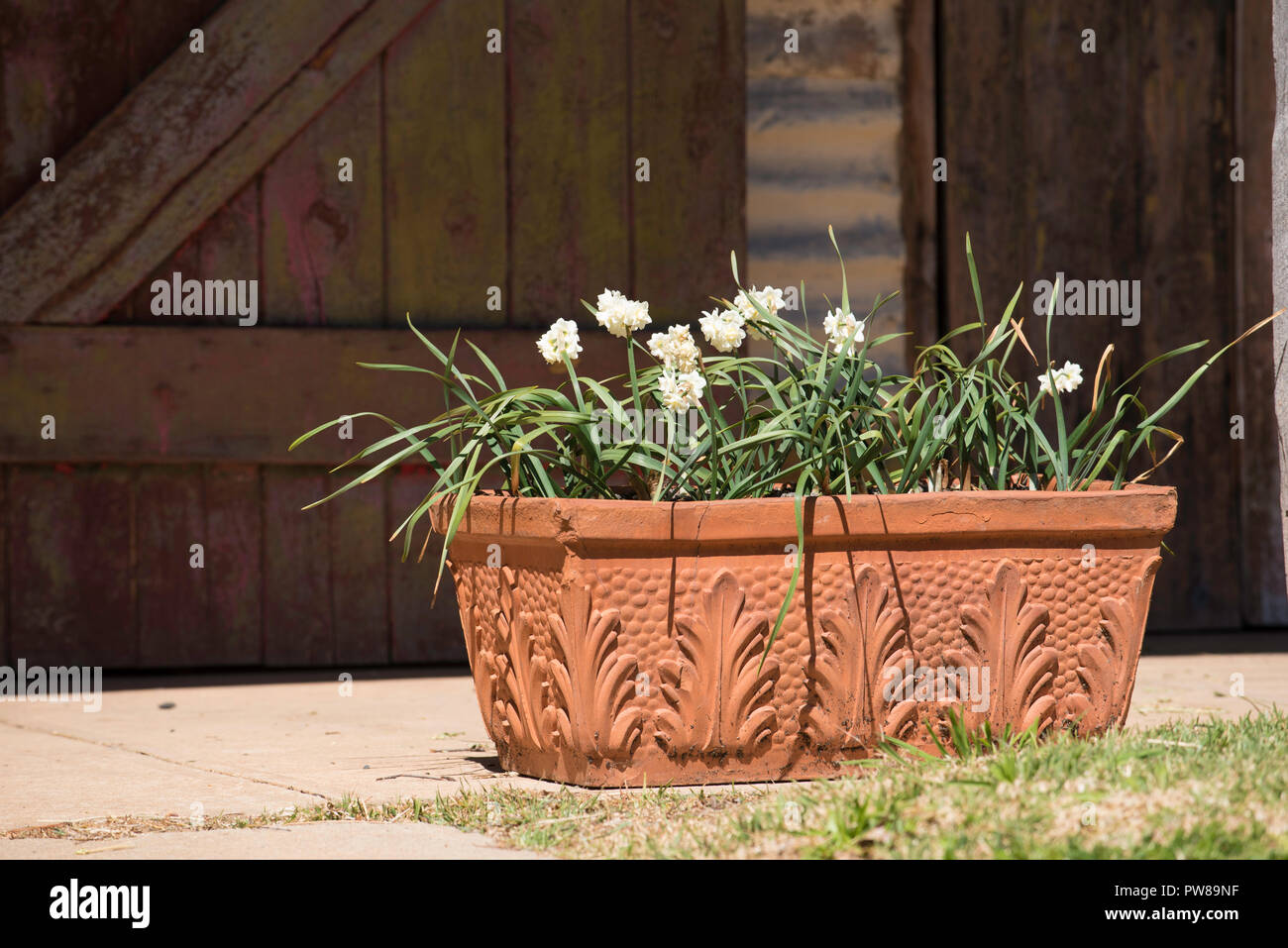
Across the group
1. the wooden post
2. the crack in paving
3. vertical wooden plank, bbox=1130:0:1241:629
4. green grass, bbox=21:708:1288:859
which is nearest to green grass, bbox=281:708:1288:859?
green grass, bbox=21:708:1288:859

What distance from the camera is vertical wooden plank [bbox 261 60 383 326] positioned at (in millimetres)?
4281

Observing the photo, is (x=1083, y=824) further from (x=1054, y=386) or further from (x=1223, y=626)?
(x=1223, y=626)

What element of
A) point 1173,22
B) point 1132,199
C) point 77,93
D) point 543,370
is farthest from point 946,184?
point 77,93

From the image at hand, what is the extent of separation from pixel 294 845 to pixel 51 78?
9.41ft

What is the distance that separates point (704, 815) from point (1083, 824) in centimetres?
59

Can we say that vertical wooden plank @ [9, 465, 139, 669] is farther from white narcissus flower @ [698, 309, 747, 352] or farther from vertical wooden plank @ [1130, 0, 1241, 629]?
vertical wooden plank @ [1130, 0, 1241, 629]

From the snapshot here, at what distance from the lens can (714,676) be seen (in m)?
2.51

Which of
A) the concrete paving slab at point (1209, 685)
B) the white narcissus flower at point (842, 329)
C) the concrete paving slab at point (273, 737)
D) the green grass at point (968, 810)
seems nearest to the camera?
the green grass at point (968, 810)

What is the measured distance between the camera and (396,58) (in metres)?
4.33

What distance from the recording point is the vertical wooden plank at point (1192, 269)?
5.00 metres

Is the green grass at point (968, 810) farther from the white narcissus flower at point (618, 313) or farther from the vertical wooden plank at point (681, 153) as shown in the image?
the vertical wooden plank at point (681, 153)

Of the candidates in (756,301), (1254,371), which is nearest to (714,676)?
(756,301)

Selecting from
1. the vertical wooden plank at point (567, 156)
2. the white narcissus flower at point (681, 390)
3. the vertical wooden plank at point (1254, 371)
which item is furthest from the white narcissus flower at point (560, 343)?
the vertical wooden plank at point (1254, 371)

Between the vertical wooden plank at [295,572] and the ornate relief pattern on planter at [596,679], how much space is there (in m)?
1.92
